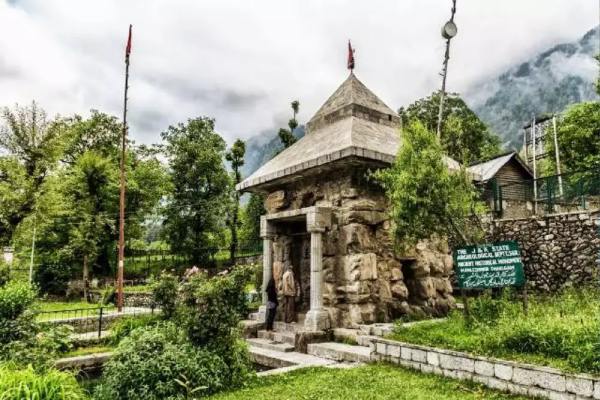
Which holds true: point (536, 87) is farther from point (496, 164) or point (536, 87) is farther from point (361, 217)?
point (361, 217)

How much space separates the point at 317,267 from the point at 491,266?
12.2ft

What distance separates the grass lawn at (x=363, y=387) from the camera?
17.6 ft

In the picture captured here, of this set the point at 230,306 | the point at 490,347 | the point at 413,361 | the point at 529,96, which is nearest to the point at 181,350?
the point at 230,306

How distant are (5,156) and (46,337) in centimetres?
835

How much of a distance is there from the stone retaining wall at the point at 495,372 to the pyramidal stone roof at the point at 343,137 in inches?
157

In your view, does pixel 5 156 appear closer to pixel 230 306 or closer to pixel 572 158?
pixel 230 306

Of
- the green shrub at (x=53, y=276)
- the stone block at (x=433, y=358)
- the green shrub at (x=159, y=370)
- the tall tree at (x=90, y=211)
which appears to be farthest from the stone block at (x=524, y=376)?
the green shrub at (x=53, y=276)

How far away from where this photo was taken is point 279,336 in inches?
380

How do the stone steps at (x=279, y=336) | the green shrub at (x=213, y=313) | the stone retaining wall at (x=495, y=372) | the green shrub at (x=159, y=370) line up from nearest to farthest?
1. the stone retaining wall at (x=495, y=372)
2. the green shrub at (x=159, y=370)
3. the green shrub at (x=213, y=313)
4. the stone steps at (x=279, y=336)

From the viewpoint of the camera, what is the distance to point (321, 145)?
10.4 meters

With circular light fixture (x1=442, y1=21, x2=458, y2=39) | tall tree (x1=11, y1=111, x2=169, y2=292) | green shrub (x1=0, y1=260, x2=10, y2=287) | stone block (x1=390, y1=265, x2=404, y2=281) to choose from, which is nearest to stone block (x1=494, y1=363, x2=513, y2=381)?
stone block (x1=390, y1=265, x2=404, y2=281)

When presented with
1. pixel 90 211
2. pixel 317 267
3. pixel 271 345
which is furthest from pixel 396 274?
pixel 90 211

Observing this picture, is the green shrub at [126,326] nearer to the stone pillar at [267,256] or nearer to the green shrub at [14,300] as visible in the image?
the stone pillar at [267,256]

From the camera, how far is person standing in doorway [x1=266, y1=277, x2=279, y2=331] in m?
10.2
